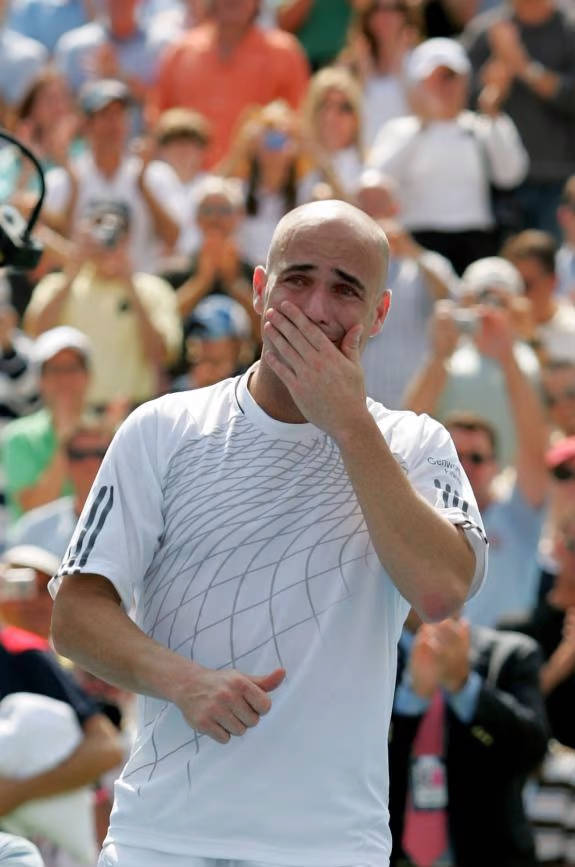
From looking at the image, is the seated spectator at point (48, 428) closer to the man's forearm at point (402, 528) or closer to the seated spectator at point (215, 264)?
the seated spectator at point (215, 264)

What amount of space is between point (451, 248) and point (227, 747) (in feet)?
27.2

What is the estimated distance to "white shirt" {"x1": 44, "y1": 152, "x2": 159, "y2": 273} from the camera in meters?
11.1

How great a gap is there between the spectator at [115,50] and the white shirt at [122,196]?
1627mm

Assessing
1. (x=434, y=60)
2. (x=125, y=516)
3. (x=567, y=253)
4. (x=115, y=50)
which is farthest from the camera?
(x=115, y=50)

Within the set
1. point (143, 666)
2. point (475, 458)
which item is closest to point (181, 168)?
point (475, 458)

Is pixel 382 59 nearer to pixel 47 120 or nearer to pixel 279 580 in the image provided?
pixel 47 120

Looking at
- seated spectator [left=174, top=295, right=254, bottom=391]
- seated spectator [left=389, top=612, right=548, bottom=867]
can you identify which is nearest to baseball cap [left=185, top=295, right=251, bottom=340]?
seated spectator [left=174, top=295, right=254, bottom=391]

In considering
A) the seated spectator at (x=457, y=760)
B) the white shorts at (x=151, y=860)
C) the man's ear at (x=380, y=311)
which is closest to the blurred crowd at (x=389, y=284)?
the seated spectator at (x=457, y=760)

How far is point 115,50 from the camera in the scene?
13.1 metres

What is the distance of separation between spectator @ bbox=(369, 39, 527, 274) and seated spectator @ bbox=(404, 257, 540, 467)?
151 cm

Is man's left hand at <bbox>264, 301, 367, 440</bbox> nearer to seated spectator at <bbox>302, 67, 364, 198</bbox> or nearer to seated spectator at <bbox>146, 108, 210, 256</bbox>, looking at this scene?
seated spectator at <bbox>146, 108, 210, 256</bbox>

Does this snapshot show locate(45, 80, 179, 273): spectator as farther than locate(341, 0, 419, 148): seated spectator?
No

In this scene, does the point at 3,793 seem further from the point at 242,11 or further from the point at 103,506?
the point at 242,11

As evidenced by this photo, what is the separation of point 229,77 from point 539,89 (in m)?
2.05
